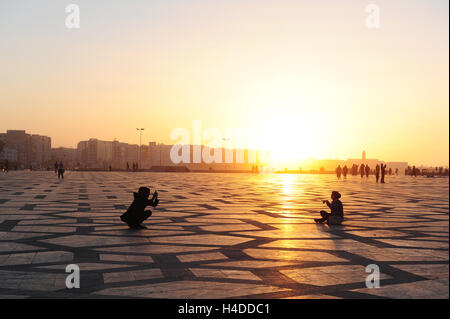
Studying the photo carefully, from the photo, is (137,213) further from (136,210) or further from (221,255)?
(221,255)

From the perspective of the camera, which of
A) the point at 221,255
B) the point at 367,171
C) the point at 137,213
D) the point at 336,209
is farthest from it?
the point at 367,171

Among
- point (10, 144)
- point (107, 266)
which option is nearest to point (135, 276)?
point (107, 266)

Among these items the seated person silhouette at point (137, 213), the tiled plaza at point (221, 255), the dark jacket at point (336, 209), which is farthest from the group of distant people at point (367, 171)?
the seated person silhouette at point (137, 213)

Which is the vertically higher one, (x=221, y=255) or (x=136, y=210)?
(x=136, y=210)

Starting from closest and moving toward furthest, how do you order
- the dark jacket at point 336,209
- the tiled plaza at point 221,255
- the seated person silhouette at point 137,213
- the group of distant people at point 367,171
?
the tiled plaza at point 221,255 → the seated person silhouette at point 137,213 → the dark jacket at point 336,209 → the group of distant people at point 367,171

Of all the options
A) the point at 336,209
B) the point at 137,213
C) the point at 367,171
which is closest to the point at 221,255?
the point at 137,213

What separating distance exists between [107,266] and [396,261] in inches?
162

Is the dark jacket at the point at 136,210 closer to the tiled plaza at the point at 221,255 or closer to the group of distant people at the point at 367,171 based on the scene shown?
the tiled plaza at the point at 221,255

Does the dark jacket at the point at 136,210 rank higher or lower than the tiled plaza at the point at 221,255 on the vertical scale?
higher

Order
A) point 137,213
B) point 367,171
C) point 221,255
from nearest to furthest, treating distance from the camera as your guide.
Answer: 1. point 221,255
2. point 137,213
3. point 367,171

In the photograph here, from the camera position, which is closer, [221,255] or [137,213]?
[221,255]

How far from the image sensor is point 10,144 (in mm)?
194375
